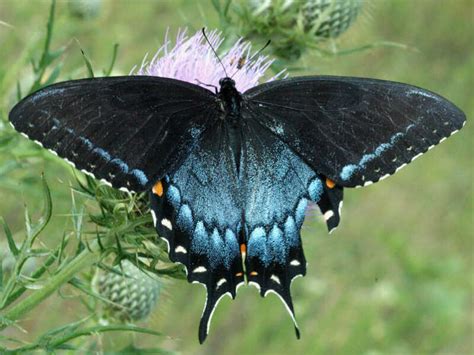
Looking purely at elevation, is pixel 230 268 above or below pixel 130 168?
below

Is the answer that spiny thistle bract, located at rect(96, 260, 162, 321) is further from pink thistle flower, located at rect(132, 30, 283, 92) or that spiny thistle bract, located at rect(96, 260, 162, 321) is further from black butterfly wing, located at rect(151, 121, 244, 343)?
pink thistle flower, located at rect(132, 30, 283, 92)

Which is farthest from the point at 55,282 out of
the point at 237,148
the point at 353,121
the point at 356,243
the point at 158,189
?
the point at 356,243

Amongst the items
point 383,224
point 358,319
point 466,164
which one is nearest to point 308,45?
point 358,319

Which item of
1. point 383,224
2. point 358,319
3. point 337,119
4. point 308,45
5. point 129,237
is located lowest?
point 358,319

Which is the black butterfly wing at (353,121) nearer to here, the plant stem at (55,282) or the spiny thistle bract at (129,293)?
the plant stem at (55,282)

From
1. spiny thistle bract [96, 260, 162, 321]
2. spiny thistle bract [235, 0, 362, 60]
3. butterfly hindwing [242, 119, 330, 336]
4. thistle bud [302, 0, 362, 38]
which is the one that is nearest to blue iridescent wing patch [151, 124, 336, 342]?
butterfly hindwing [242, 119, 330, 336]

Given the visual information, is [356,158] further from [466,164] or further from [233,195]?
[466,164]

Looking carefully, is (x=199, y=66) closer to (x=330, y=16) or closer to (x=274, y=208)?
(x=274, y=208)

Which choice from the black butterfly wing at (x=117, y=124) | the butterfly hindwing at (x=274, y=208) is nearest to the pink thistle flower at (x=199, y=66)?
the black butterfly wing at (x=117, y=124)
